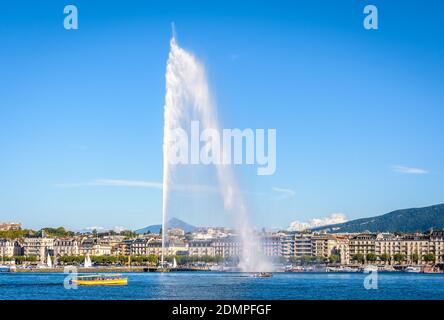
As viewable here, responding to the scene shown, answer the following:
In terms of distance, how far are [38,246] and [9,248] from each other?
397 centimetres

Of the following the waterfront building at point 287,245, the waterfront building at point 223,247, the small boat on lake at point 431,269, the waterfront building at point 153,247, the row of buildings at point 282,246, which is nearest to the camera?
the small boat on lake at point 431,269

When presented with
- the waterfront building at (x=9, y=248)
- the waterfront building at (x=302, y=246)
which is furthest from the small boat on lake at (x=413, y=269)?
the waterfront building at (x=9, y=248)

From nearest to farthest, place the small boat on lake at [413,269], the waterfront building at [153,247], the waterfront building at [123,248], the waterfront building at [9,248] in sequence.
→ the small boat on lake at [413,269] → the waterfront building at [9,248] → the waterfront building at [153,247] → the waterfront building at [123,248]

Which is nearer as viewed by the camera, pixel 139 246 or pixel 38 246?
pixel 38 246

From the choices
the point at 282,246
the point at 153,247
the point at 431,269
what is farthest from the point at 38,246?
the point at 431,269

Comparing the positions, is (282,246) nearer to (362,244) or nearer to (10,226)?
(362,244)

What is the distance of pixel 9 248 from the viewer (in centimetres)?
12281

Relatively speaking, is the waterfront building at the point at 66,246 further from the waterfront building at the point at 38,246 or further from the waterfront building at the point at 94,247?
the waterfront building at the point at 38,246

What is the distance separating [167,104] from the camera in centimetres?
4709

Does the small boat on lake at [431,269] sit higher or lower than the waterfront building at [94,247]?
lower

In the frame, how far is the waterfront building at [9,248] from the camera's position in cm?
12194

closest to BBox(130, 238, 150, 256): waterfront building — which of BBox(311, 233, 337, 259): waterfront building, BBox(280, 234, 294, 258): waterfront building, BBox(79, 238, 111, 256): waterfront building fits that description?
BBox(79, 238, 111, 256): waterfront building
